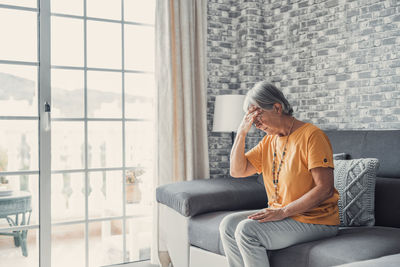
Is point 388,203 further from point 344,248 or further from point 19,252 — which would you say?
point 19,252

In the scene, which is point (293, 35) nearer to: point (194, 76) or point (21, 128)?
point (194, 76)

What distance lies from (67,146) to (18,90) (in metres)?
0.55

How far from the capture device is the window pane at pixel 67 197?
3.44 metres

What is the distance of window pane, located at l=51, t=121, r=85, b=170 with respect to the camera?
3438 millimetres

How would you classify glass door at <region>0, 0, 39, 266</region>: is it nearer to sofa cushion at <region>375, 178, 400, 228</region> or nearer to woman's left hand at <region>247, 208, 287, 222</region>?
woman's left hand at <region>247, 208, 287, 222</region>

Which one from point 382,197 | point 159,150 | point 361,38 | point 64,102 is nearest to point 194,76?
point 159,150

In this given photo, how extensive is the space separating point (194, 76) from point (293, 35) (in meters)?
0.94

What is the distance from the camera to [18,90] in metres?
3.32

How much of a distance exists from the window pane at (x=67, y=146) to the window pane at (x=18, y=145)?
14 centimetres

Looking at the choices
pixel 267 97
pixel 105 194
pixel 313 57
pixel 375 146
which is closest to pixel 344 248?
pixel 267 97

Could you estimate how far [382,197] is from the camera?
8.45 ft

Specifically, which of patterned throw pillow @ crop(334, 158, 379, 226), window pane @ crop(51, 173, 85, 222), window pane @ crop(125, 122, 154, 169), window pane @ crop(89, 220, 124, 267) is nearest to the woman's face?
patterned throw pillow @ crop(334, 158, 379, 226)

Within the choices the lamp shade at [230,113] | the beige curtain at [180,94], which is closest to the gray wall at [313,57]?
the beige curtain at [180,94]

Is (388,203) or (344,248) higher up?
(388,203)
